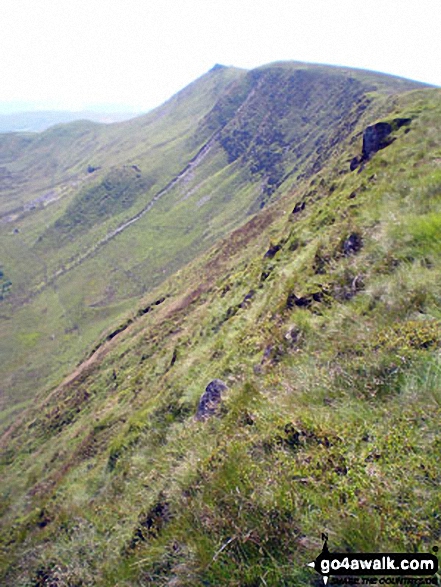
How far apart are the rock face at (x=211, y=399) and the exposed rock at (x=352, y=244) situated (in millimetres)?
5391

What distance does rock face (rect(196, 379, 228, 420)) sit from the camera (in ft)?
26.5

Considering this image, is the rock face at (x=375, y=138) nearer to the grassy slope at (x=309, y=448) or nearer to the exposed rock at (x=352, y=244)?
the grassy slope at (x=309, y=448)

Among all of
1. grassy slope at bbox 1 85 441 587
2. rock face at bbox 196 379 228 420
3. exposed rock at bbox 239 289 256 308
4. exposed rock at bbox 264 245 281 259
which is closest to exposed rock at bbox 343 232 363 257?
grassy slope at bbox 1 85 441 587

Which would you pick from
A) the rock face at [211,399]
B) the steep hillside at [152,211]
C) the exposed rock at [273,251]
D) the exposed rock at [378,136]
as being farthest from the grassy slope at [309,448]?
the steep hillside at [152,211]

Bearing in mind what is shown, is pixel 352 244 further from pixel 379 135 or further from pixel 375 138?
pixel 375 138

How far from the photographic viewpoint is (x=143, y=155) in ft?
610

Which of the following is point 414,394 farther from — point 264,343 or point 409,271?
point 264,343

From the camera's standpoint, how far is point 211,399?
898 cm

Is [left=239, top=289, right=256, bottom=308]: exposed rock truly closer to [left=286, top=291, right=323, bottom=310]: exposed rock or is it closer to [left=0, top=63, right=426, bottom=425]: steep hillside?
[left=286, top=291, right=323, bottom=310]: exposed rock

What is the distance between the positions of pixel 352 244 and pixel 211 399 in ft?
20.3

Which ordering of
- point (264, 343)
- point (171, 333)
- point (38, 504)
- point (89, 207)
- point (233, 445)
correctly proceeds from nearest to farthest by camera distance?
point (233, 445) < point (264, 343) < point (38, 504) < point (171, 333) < point (89, 207)

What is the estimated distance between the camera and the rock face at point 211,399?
807cm

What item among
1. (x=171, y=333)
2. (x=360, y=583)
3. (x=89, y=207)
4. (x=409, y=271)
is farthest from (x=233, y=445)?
(x=89, y=207)

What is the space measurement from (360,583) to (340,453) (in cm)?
133
